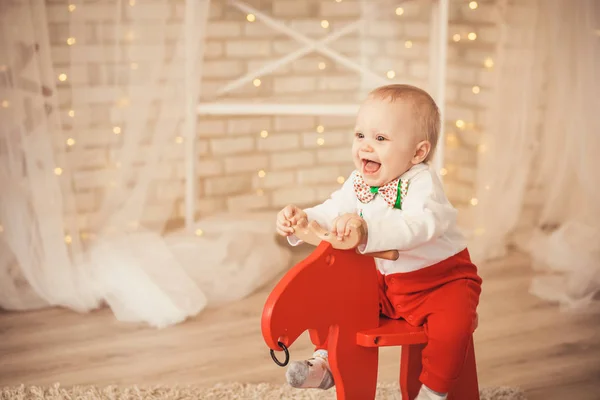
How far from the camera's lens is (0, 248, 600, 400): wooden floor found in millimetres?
1936

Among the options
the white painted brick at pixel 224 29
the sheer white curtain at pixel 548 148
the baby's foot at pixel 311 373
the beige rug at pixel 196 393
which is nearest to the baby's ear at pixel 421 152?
the baby's foot at pixel 311 373

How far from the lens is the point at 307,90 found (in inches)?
121

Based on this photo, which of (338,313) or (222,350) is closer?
(338,313)

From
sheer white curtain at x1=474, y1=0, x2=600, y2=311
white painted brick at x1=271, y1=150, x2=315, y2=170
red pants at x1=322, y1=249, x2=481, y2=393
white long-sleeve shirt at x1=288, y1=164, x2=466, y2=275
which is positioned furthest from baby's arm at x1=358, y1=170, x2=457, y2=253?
white painted brick at x1=271, y1=150, x2=315, y2=170

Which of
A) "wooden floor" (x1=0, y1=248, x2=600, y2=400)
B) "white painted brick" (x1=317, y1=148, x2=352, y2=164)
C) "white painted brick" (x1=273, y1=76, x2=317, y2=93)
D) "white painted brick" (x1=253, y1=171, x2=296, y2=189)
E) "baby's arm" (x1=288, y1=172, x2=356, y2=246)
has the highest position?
"white painted brick" (x1=273, y1=76, x2=317, y2=93)

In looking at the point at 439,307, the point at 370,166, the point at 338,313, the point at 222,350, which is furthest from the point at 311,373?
the point at 222,350

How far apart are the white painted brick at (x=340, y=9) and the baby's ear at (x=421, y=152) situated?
1645mm

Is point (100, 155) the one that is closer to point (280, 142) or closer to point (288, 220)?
point (280, 142)

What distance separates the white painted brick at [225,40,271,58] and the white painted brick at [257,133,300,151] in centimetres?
36

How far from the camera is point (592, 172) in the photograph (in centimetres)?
256

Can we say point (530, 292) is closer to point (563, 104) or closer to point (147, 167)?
point (563, 104)

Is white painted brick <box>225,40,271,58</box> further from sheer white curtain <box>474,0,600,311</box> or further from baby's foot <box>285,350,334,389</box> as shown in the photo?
baby's foot <box>285,350,334,389</box>

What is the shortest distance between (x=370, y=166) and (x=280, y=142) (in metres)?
1.71

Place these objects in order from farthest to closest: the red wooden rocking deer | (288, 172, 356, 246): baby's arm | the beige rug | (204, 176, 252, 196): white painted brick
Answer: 1. (204, 176, 252, 196): white painted brick
2. the beige rug
3. (288, 172, 356, 246): baby's arm
4. the red wooden rocking deer
